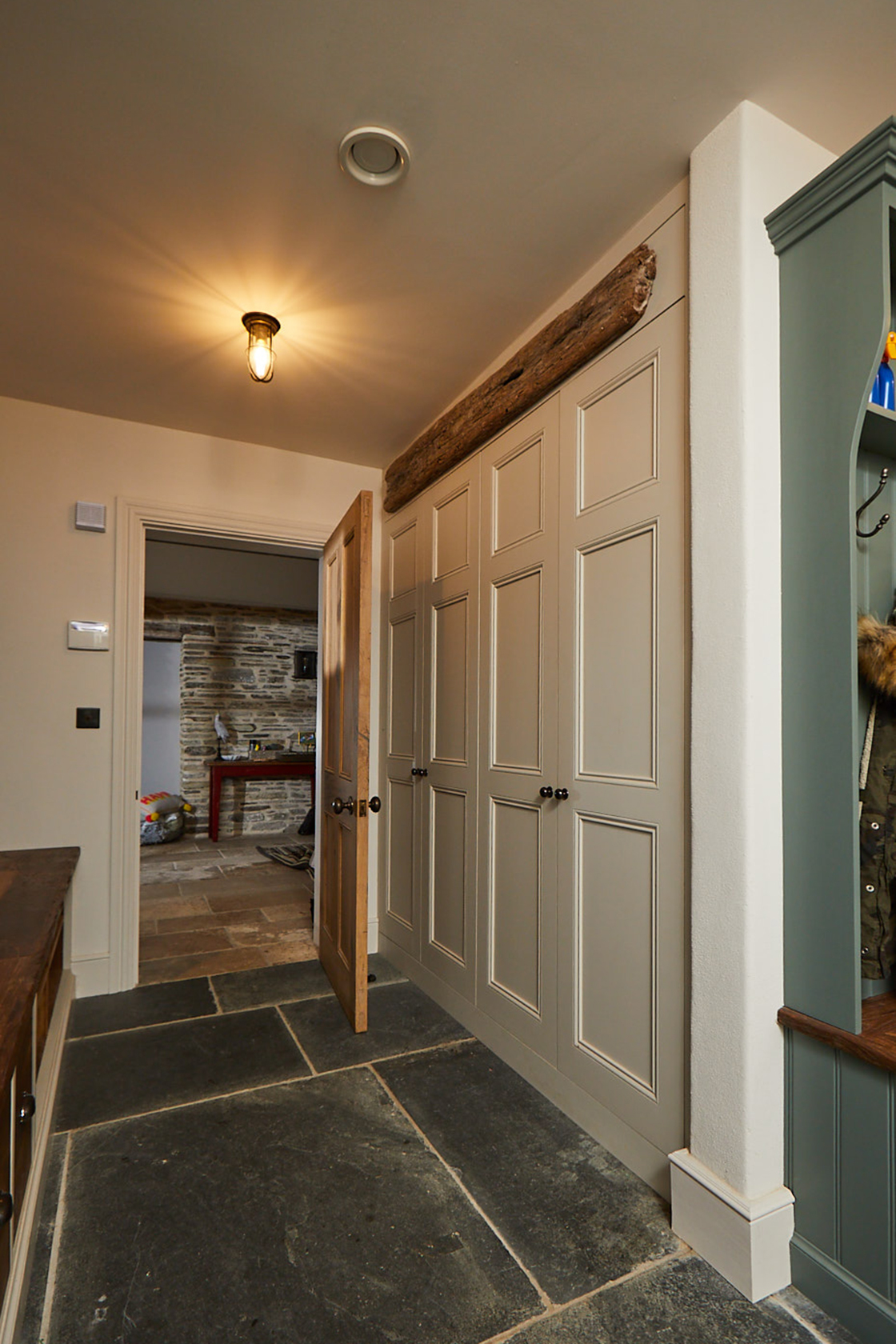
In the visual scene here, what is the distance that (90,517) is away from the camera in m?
3.13

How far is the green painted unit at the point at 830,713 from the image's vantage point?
140cm

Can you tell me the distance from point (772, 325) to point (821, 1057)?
1.58 metres

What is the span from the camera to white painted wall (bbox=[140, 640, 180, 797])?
7.57 m

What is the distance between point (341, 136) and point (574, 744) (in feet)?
5.40

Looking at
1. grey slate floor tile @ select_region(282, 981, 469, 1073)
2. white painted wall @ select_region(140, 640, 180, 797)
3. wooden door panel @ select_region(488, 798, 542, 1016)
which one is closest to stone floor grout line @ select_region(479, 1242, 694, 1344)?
wooden door panel @ select_region(488, 798, 542, 1016)

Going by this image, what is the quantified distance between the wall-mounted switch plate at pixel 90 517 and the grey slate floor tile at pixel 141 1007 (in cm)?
201

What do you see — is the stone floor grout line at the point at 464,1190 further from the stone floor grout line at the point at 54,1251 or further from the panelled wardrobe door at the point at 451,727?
the stone floor grout line at the point at 54,1251

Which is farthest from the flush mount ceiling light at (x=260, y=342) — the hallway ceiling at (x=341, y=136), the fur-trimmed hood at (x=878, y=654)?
the fur-trimmed hood at (x=878, y=654)

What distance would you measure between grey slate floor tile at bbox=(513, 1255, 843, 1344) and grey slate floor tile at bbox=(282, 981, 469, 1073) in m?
1.18

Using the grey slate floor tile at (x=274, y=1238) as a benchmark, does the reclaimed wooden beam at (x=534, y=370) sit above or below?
above

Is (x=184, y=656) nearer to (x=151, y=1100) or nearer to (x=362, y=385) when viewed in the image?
(x=362, y=385)

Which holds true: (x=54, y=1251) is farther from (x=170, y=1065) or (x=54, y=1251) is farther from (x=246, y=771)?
(x=246, y=771)

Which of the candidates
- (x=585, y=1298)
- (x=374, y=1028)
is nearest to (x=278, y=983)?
(x=374, y=1028)

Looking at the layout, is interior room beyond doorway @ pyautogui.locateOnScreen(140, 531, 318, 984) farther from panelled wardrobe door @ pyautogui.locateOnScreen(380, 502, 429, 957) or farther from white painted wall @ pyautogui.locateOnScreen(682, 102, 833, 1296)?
white painted wall @ pyautogui.locateOnScreen(682, 102, 833, 1296)
